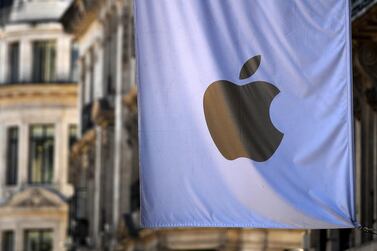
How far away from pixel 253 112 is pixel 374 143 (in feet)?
39.0

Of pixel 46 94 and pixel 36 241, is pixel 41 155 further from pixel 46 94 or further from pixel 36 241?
pixel 36 241

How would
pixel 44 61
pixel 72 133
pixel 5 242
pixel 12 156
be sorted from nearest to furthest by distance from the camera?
pixel 5 242
pixel 72 133
pixel 12 156
pixel 44 61

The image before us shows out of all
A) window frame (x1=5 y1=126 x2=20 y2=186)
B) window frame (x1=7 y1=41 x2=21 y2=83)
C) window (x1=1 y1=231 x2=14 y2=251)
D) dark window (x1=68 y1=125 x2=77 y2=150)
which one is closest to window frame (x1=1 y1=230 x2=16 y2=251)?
window (x1=1 y1=231 x2=14 y2=251)

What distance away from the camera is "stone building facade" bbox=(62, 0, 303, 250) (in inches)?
1442

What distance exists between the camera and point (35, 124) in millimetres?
67875

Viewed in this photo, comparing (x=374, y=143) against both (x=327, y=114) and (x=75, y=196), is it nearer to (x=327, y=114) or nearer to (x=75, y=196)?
(x=327, y=114)

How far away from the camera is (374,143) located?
77.2 feet

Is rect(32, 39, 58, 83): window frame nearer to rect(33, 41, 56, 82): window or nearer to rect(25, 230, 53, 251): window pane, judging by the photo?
rect(33, 41, 56, 82): window

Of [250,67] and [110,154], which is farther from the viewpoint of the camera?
[110,154]

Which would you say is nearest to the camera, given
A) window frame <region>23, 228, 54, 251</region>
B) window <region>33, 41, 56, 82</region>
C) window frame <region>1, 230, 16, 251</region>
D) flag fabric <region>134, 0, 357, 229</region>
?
flag fabric <region>134, 0, 357, 229</region>

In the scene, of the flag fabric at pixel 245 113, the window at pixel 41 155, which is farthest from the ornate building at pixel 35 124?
the flag fabric at pixel 245 113

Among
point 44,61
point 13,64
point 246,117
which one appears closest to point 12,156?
point 13,64

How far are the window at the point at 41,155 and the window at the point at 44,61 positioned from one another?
2.20 metres

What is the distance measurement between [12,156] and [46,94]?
9.94 ft
